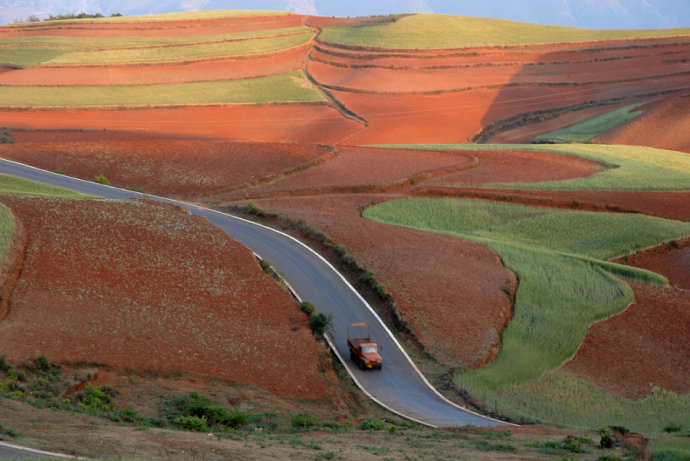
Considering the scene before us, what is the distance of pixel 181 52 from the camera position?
11119 cm

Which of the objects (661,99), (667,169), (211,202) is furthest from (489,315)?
(661,99)

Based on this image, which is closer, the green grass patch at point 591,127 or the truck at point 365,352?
the truck at point 365,352

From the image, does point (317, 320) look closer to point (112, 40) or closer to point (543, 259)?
point (543, 259)

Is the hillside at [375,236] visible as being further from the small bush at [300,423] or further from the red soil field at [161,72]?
the red soil field at [161,72]

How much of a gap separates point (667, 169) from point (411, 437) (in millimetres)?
45121

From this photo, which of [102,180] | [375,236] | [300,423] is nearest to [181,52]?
[102,180]

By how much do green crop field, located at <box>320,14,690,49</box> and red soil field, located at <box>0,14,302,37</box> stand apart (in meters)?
14.2

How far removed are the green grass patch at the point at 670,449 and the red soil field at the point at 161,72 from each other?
84719 millimetres

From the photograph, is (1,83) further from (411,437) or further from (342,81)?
(411,437)

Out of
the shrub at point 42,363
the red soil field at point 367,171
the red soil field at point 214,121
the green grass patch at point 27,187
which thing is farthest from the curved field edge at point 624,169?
the shrub at point 42,363

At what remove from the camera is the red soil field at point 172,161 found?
5009 cm

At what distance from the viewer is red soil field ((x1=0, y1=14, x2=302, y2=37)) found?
398 ft

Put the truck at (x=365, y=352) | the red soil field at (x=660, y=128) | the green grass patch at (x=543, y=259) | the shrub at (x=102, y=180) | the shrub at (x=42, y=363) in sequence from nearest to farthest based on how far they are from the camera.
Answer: the shrub at (x=42, y=363) < the truck at (x=365, y=352) < the green grass patch at (x=543, y=259) < the shrub at (x=102, y=180) < the red soil field at (x=660, y=128)

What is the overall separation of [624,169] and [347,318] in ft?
113
